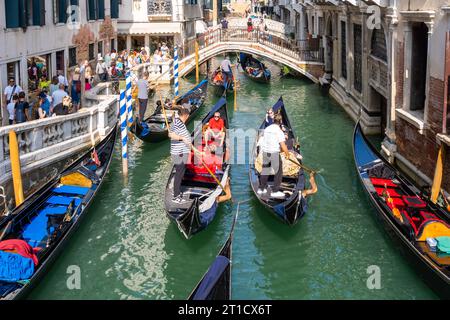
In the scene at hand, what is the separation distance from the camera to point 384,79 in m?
9.67

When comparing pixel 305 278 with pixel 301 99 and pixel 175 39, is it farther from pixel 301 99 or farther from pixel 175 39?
pixel 175 39

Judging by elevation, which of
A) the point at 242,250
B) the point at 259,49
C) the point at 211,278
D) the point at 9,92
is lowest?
the point at 242,250

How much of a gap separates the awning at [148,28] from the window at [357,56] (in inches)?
305

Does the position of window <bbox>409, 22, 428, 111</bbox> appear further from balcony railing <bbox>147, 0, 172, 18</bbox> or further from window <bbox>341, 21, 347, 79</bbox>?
balcony railing <bbox>147, 0, 172, 18</bbox>

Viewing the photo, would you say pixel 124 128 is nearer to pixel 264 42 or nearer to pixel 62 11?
pixel 62 11

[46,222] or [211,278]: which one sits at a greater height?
[211,278]

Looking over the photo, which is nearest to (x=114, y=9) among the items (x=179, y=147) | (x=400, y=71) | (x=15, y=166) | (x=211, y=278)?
(x=400, y=71)

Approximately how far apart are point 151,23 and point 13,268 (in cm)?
1445

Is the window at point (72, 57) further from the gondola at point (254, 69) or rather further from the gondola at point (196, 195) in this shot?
the gondola at point (254, 69)

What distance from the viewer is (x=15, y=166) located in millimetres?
6539

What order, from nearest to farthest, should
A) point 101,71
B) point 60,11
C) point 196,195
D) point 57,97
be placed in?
1. point 196,195
2. point 57,97
3. point 60,11
4. point 101,71

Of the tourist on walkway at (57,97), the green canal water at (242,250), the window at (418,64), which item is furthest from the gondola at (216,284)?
the tourist on walkway at (57,97)

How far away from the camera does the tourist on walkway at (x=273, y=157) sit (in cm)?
665
